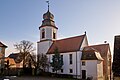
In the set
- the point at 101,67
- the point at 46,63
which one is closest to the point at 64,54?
the point at 46,63

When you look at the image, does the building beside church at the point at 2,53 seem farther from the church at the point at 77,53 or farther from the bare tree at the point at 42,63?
the church at the point at 77,53

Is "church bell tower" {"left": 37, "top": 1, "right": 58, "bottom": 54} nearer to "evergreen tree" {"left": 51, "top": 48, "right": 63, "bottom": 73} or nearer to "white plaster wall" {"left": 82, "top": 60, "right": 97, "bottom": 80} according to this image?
"evergreen tree" {"left": 51, "top": 48, "right": 63, "bottom": 73}

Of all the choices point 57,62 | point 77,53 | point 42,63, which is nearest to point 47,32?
point 42,63

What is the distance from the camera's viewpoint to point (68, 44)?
155ft

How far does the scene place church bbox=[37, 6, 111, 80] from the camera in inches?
1599

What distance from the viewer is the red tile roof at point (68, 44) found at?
44.1 m

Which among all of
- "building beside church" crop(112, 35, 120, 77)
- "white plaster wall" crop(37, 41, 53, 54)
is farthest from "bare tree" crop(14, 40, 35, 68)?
"building beside church" crop(112, 35, 120, 77)

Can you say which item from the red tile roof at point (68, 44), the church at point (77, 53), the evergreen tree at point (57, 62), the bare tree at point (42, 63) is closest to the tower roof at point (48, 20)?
the church at point (77, 53)

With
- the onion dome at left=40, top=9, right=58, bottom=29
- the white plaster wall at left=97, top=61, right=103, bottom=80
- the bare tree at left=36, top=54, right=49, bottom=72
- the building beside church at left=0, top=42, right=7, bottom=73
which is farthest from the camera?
the onion dome at left=40, top=9, right=58, bottom=29

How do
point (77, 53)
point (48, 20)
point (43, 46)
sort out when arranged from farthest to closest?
point (43, 46) → point (48, 20) → point (77, 53)

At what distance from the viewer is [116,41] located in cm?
1470

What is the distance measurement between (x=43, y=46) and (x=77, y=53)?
12857 mm

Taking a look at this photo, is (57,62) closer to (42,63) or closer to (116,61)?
(42,63)

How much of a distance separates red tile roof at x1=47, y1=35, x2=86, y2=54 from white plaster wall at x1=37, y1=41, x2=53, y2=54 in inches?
37.9
